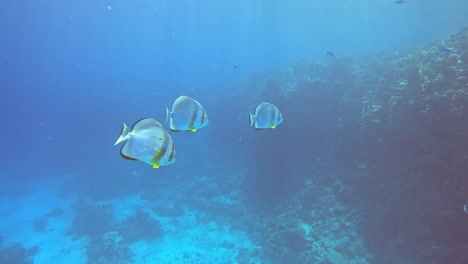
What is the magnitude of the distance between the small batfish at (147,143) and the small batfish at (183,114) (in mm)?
894

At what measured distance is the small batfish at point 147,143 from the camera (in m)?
1.69

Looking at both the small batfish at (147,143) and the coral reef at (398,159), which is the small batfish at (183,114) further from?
the coral reef at (398,159)

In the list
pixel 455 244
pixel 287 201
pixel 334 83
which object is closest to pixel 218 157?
pixel 287 201

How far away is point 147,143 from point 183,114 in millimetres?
1166

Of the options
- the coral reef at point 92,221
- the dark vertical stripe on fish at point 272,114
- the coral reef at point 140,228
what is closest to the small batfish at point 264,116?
the dark vertical stripe on fish at point 272,114

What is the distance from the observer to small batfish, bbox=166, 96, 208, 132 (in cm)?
286

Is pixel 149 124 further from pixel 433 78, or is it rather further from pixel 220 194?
pixel 220 194

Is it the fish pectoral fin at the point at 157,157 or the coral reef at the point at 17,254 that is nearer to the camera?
the fish pectoral fin at the point at 157,157

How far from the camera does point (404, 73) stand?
1124 centimetres

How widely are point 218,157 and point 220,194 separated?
4.34 meters

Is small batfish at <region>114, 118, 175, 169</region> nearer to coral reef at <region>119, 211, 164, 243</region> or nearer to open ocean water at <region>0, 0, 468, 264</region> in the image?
open ocean water at <region>0, 0, 468, 264</region>

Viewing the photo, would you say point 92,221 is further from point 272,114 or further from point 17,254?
point 272,114

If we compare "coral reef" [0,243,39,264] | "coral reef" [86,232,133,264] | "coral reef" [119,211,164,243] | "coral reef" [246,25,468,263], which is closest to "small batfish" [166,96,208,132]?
"coral reef" [246,25,468,263]

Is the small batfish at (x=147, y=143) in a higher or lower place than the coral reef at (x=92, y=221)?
higher
